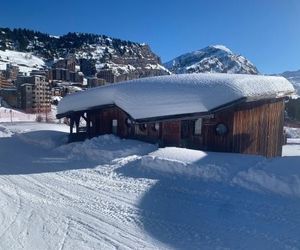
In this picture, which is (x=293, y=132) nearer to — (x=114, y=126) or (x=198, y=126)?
(x=114, y=126)

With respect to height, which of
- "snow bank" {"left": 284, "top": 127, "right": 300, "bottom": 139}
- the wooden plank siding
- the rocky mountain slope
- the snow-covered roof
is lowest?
"snow bank" {"left": 284, "top": 127, "right": 300, "bottom": 139}

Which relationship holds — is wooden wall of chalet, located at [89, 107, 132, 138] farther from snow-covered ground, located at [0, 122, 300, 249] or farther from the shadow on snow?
the shadow on snow

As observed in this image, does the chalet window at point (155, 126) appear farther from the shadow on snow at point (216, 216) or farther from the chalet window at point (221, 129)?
the shadow on snow at point (216, 216)

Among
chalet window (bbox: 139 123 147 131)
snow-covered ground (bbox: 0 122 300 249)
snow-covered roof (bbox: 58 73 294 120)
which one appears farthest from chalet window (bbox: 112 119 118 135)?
snow-covered ground (bbox: 0 122 300 249)

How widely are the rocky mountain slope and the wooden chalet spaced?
101 meters

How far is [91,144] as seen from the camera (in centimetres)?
1340

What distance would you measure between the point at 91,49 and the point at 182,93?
134 meters

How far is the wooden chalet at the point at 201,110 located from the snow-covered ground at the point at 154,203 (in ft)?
8.45

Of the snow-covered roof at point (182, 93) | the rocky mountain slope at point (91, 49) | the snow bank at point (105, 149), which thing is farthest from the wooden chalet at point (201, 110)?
the rocky mountain slope at point (91, 49)

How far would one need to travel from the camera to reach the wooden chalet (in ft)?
42.0

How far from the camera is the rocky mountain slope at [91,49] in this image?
12238 centimetres

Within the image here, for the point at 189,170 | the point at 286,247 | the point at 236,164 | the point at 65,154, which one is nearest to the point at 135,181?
the point at 189,170

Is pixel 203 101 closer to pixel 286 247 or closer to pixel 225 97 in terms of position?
pixel 225 97

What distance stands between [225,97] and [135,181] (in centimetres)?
520
